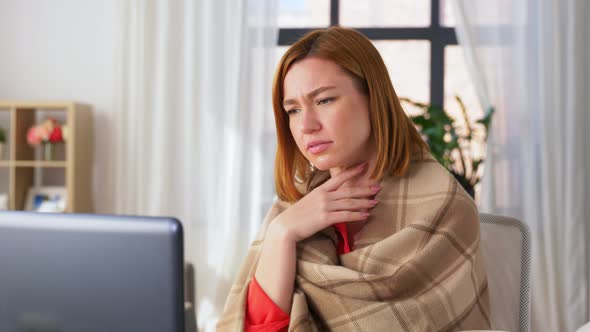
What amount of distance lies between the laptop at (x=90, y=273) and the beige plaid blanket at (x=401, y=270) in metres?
0.32

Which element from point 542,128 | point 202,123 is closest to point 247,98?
point 202,123

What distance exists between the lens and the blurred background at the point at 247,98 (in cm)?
389

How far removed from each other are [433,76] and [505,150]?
2.19 feet

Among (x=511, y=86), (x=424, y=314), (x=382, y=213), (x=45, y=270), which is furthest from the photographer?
(x=511, y=86)

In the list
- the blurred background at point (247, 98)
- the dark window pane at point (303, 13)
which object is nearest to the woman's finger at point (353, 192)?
the blurred background at point (247, 98)

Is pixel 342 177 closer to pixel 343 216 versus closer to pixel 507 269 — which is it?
pixel 343 216

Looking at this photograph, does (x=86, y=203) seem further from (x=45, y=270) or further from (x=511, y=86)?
(x=45, y=270)

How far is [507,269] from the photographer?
1.42 m

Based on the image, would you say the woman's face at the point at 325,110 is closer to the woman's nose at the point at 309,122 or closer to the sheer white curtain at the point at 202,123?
the woman's nose at the point at 309,122

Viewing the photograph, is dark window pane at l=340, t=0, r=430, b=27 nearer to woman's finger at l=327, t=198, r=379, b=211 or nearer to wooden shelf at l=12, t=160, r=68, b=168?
wooden shelf at l=12, t=160, r=68, b=168

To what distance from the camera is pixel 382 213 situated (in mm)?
1237

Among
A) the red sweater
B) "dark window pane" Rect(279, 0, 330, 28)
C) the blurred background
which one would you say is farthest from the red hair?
"dark window pane" Rect(279, 0, 330, 28)

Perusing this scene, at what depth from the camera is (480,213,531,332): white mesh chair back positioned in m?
1.38

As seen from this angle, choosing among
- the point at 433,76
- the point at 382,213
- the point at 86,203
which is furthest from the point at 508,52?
the point at 382,213
